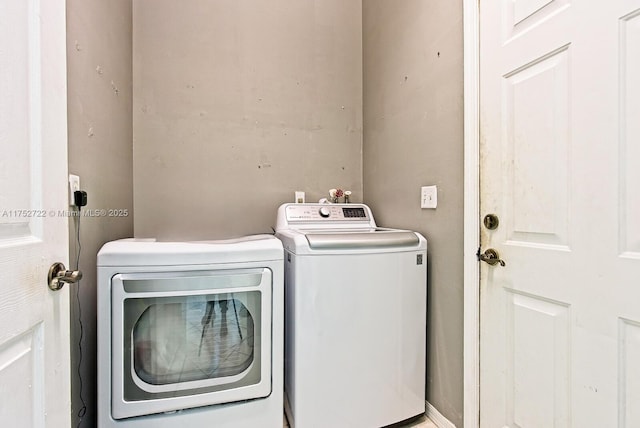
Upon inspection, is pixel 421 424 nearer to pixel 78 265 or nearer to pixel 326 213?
pixel 326 213

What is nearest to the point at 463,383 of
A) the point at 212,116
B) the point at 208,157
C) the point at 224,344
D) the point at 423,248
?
the point at 423,248

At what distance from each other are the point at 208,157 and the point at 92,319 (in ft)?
3.68

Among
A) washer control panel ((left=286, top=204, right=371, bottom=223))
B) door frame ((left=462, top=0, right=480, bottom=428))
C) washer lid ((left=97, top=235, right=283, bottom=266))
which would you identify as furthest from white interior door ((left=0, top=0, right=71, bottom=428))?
door frame ((left=462, top=0, right=480, bottom=428))

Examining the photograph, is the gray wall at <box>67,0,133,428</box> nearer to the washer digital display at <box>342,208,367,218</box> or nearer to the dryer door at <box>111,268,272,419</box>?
the dryer door at <box>111,268,272,419</box>

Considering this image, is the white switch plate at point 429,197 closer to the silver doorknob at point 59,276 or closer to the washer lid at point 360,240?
the washer lid at point 360,240

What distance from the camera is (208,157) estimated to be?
6.56 ft

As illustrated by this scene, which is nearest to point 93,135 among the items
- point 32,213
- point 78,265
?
point 78,265

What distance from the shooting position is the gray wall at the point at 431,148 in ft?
4.52

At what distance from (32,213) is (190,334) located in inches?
31.1

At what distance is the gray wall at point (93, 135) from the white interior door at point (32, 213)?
1.41 ft

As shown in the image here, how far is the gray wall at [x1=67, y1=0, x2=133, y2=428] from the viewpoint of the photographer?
1120 mm

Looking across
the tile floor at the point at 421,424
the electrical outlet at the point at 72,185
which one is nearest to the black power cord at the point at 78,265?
the electrical outlet at the point at 72,185

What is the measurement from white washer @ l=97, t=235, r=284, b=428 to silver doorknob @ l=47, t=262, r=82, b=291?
420 mm

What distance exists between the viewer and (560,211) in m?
0.98
